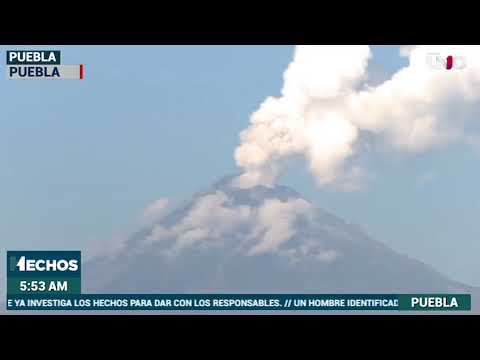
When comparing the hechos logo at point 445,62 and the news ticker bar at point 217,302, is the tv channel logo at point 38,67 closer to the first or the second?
the news ticker bar at point 217,302

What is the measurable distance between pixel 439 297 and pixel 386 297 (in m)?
0.86

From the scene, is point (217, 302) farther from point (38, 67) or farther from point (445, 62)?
point (445, 62)

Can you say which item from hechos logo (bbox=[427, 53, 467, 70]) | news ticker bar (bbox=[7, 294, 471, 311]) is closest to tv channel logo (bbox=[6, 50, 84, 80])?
news ticker bar (bbox=[7, 294, 471, 311])

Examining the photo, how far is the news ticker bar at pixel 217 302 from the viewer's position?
13.0 m

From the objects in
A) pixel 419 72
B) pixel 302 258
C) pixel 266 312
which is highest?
pixel 419 72

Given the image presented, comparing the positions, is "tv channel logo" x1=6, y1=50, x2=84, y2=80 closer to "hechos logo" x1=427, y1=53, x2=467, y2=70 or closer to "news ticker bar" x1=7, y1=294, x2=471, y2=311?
"news ticker bar" x1=7, y1=294, x2=471, y2=311

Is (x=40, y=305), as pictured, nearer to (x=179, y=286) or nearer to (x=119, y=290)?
(x=119, y=290)

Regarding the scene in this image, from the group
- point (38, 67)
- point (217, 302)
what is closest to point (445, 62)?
point (217, 302)

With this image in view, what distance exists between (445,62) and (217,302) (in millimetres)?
5255

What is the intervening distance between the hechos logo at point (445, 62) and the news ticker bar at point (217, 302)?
12.0 ft

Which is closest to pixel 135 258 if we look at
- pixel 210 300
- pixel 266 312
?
pixel 210 300

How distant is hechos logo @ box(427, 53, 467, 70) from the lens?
42.6 feet

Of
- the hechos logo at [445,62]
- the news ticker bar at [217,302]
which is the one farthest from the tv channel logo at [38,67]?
the hechos logo at [445,62]
